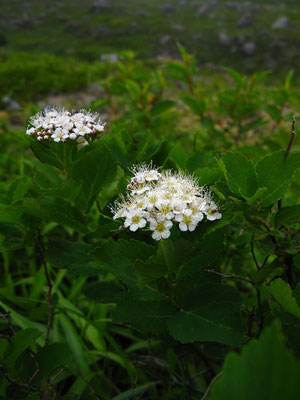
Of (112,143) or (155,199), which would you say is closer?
(155,199)

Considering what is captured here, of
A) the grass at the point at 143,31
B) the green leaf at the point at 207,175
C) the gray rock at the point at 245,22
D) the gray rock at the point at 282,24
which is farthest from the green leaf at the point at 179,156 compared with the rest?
the gray rock at the point at 245,22

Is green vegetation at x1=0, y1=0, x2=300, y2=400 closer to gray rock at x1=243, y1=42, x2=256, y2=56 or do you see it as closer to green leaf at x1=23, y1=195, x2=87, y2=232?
green leaf at x1=23, y1=195, x2=87, y2=232

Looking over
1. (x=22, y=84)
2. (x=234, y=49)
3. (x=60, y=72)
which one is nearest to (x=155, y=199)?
(x=22, y=84)

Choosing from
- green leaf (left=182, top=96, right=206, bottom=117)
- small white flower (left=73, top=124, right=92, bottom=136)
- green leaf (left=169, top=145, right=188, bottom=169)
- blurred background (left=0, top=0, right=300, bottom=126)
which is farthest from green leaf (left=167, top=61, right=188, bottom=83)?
blurred background (left=0, top=0, right=300, bottom=126)

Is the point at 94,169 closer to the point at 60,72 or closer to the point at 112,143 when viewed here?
the point at 112,143

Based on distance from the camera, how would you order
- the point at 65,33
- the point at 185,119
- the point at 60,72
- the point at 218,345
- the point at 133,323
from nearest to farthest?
Answer: 1. the point at 133,323
2. the point at 218,345
3. the point at 185,119
4. the point at 60,72
5. the point at 65,33

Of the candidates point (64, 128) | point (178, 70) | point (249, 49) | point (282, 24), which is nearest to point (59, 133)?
point (64, 128)
